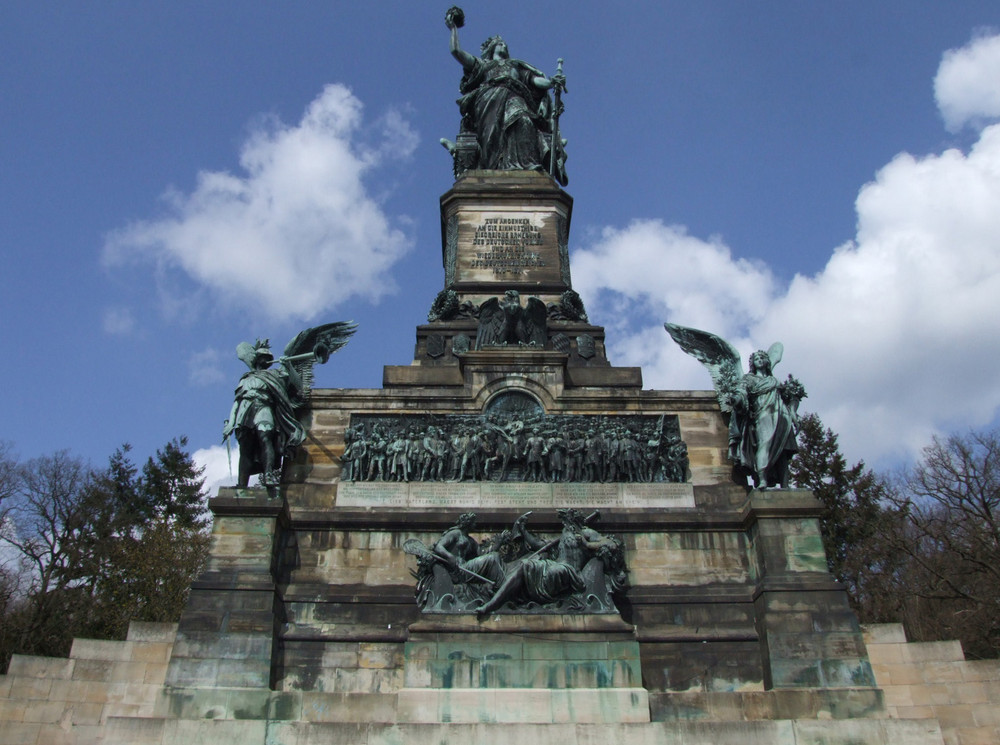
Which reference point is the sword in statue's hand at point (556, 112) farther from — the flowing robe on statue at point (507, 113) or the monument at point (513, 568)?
the monument at point (513, 568)

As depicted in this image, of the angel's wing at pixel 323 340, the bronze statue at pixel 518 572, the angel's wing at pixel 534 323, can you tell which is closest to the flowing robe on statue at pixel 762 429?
the bronze statue at pixel 518 572

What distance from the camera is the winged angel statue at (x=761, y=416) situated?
14.6 m

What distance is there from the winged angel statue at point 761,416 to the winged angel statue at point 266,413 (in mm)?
7855

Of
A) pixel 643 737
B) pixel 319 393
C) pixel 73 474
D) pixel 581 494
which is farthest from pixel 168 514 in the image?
pixel 643 737

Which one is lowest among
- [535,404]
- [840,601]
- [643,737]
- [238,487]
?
[643,737]

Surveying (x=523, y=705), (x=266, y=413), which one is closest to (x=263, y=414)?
(x=266, y=413)

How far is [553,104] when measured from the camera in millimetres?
22422

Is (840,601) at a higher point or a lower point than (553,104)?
lower

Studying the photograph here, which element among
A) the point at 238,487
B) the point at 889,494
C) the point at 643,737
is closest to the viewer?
the point at 643,737

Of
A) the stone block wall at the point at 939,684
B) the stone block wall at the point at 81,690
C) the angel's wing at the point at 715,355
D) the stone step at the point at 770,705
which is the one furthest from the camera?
the angel's wing at the point at 715,355

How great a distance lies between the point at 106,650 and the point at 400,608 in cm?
480

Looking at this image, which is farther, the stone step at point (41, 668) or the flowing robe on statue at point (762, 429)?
the flowing robe on statue at point (762, 429)

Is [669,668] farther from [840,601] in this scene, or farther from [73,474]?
[73,474]

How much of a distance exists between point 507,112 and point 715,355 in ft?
30.5
